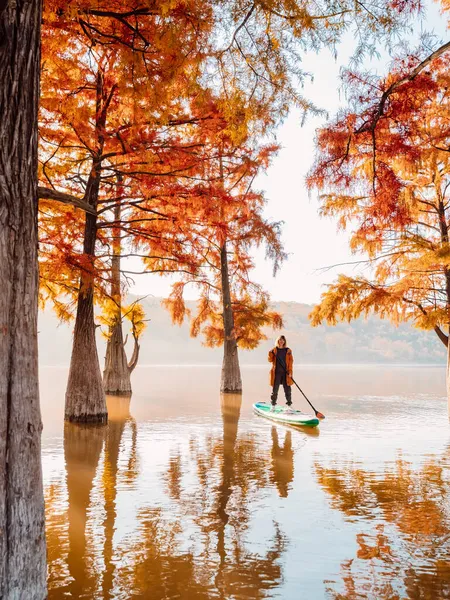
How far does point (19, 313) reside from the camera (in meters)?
3.69

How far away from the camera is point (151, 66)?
22.2 ft

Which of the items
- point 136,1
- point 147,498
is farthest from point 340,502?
point 136,1

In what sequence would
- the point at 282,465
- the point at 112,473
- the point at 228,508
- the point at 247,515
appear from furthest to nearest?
1. the point at 282,465
2. the point at 112,473
3. the point at 228,508
4. the point at 247,515

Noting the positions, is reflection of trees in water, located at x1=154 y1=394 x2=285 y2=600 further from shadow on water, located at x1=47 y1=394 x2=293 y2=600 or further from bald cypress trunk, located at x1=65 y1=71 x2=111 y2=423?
bald cypress trunk, located at x1=65 y1=71 x2=111 y2=423

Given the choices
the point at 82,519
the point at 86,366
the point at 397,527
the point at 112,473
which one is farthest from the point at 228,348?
the point at 397,527

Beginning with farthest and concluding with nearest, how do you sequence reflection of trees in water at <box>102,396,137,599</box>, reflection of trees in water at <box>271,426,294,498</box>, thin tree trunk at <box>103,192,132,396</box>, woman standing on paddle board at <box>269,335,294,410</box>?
thin tree trunk at <box>103,192,132,396</box>
woman standing on paddle board at <box>269,335,294,410</box>
reflection of trees in water at <box>271,426,294,498</box>
reflection of trees in water at <box>102,396,137,599</box>

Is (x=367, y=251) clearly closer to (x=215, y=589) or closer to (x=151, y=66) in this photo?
(x=151, y=66)

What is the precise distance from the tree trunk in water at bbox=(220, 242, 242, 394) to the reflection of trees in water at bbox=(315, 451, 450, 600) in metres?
14.4

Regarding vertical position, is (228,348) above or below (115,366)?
above

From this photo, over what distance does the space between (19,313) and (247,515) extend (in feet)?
10.7

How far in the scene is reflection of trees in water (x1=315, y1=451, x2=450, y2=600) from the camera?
13.5 feet

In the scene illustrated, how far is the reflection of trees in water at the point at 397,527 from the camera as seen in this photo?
13.5 ft

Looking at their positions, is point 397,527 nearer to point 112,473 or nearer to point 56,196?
point 112,473

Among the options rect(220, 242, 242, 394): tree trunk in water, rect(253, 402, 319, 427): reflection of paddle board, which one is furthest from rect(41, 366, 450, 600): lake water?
rect(220, 242, 242, 394): tree trunk in water
